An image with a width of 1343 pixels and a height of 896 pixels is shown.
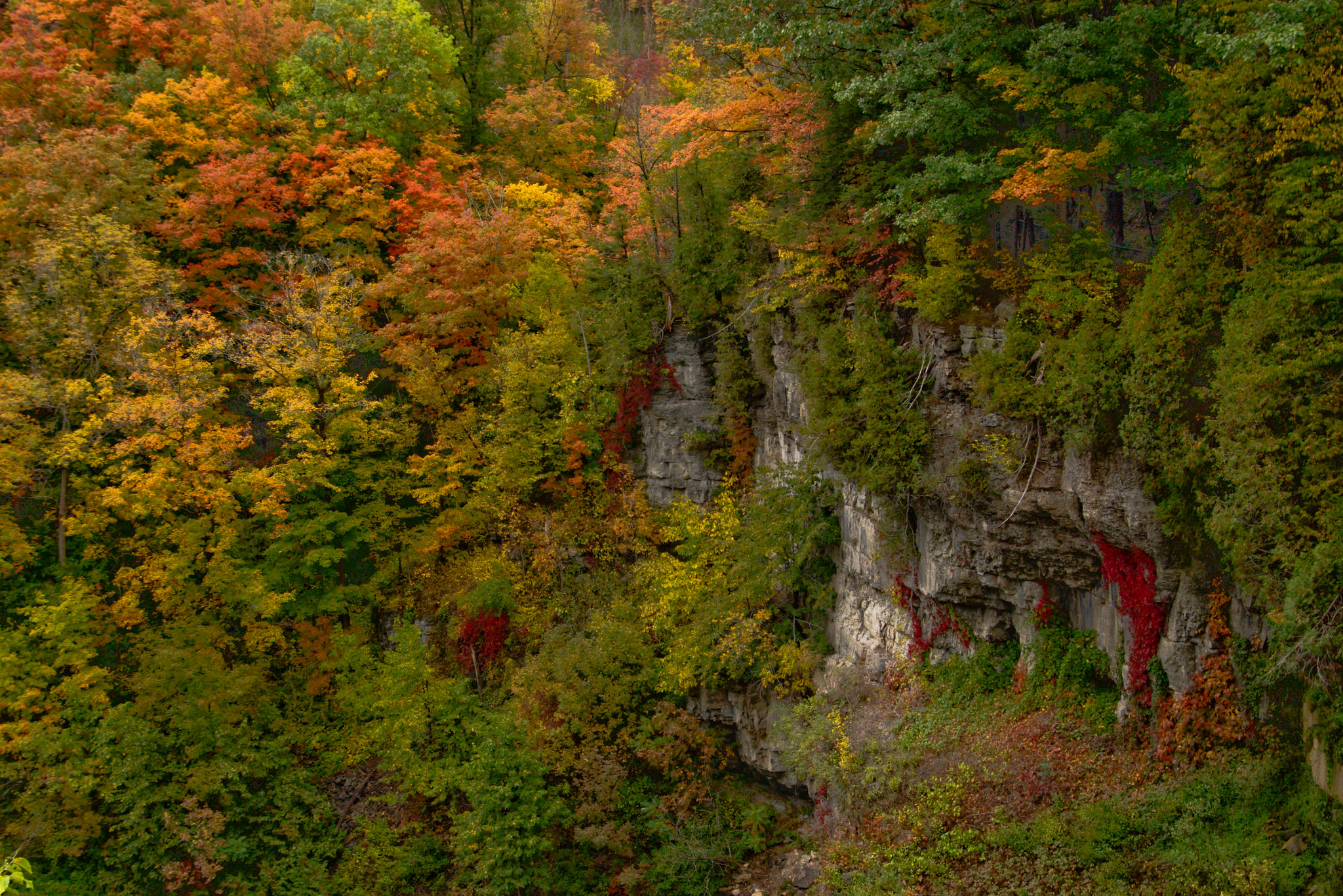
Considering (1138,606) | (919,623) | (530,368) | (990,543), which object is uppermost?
(530,368)

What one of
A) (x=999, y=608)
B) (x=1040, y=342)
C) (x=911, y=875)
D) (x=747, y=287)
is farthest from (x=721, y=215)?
(x=911, y=875)

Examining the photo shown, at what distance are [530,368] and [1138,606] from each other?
597 inches

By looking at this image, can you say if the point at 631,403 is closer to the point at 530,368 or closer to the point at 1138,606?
the point at 530,368

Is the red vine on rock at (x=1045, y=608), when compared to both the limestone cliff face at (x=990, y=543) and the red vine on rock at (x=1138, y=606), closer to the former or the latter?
the limestone cliff face at (x=990, y=543)

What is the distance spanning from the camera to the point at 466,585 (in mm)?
22359

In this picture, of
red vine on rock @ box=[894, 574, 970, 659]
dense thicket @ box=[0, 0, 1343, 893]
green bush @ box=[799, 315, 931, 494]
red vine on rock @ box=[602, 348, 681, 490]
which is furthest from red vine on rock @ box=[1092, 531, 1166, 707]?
red vine on rock @ box=[602, 348, 681, 490]

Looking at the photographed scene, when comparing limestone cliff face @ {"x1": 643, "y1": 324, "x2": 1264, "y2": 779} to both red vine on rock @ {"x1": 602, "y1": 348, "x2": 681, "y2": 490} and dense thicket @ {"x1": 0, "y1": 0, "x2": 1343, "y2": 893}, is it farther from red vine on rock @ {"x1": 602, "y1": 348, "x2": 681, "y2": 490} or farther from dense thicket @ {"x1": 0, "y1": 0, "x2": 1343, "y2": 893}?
red vine on rock @ {"x1": 602, "y1": 348, "x2": 681, "y2": 490}

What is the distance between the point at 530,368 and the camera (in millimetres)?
21266

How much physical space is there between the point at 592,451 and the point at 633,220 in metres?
6.59

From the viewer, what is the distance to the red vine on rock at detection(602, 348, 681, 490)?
866 inches

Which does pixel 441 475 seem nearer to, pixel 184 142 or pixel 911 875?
pixel 184 142

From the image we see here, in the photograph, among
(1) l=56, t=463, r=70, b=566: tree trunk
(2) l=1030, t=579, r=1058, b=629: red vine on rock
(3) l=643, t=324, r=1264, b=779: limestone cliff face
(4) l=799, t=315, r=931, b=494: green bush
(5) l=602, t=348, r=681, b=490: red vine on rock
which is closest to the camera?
(3) l=643, t=324, r=1264, b=779: limestone cliff face

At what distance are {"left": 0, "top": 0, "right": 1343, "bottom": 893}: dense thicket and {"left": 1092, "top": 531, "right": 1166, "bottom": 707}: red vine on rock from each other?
1001 mm

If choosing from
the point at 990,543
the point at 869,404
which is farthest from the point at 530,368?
the point at 990,543
